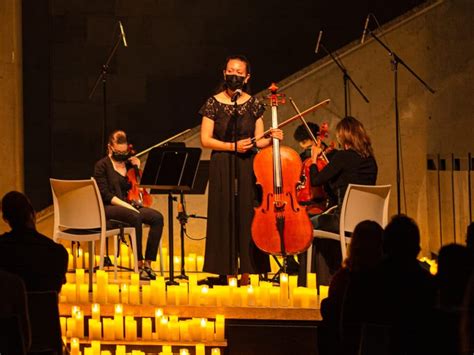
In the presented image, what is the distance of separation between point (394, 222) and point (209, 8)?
24.0ft

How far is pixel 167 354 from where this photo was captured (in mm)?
6645

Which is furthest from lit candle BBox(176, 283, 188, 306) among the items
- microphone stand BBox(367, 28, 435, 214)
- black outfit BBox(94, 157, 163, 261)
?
microphone stand BBox(367, 28, 435, 214)

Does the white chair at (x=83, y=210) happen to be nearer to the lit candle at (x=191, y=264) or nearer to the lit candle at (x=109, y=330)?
the lit candle at (x=109, y=330)

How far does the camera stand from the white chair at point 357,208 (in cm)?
Answer: 710

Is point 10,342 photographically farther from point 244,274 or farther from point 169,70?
point 169,70

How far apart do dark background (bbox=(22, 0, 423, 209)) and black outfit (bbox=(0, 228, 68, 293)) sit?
631 centimetres

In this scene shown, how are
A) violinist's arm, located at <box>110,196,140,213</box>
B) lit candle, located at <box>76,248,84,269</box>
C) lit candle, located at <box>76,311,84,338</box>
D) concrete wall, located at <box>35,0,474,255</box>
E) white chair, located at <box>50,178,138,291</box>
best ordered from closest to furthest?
lit candle, located at <box>76,311,84,338</box>, white chair, located at <box>50,178,138,291</box>, violinist's arm, located at <box>110,196,140,213</box>, lit candle, located at <box>76,248,84,269</box>, concrete wall, located at <box>35,0,474,255</box>

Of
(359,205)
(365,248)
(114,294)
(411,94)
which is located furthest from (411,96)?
(365,248)

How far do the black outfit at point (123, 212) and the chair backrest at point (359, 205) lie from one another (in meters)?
1.62

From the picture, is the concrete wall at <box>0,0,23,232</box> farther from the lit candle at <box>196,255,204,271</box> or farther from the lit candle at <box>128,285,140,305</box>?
the lit candle at <box>128,285,140,305</box>

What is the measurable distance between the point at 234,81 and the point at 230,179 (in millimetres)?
686

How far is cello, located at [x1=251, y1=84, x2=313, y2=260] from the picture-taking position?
22.6ft

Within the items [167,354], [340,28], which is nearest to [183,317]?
[167,354]

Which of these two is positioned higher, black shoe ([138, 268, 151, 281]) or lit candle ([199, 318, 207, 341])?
black shoe ([138, 268, 151, 281])
